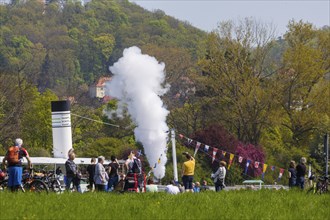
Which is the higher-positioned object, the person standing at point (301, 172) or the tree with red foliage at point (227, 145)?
the tree with red foliage at point (227, 145)

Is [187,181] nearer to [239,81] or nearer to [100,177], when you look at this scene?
[100,177]

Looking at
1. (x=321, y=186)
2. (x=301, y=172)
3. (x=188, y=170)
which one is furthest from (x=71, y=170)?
(x=301, y=172)

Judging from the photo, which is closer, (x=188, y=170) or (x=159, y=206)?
(x=159, y=206)

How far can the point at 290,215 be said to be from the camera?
19.7 meters

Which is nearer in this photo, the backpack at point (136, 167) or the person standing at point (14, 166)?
the person standing at point (14, 166)

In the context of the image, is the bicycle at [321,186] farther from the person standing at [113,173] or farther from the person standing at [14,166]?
the person standing at [14,166]

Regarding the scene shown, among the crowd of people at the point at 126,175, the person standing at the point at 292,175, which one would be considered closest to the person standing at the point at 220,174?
the crowd of people at the point at 126,175

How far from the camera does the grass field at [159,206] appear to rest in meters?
18.6

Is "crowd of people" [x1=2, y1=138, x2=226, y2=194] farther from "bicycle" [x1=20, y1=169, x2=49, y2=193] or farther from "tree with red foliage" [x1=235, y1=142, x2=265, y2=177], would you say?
"tree with red foliage" [x1=235, y1=142, x2=265, y2=177]

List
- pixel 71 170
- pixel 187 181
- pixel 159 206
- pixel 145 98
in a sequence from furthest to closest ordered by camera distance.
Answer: pixel 145 98, pixel 187 181, pixel 71 170, pixel 159 206

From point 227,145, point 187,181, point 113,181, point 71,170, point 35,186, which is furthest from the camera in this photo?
point 227,145

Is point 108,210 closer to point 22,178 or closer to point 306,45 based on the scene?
point 22,178

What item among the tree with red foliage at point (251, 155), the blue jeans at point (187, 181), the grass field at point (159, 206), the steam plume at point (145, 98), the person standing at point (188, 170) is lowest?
the grass field at point (159, 206)

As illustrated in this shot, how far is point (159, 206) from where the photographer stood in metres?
20.4
